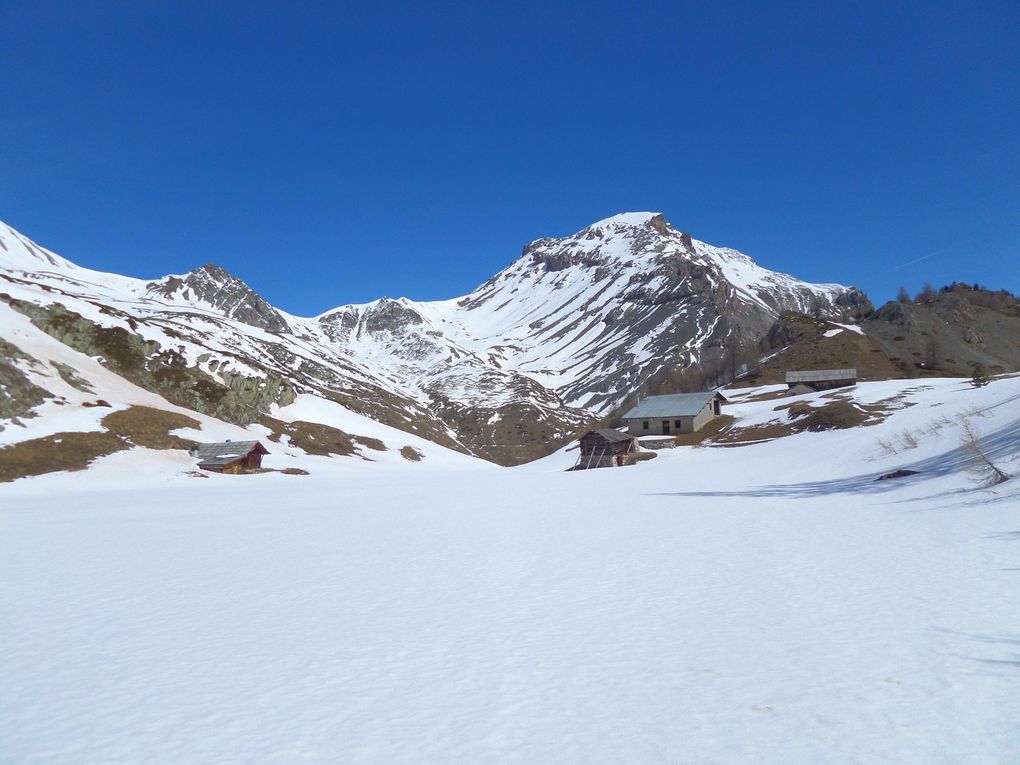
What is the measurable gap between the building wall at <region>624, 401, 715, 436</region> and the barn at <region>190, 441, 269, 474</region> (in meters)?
54.8

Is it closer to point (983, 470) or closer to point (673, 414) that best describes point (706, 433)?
point (673, 414)

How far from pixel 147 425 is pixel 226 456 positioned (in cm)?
884

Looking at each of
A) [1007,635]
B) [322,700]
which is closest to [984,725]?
[1007,635]

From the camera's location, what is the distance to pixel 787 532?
1862 centimetres

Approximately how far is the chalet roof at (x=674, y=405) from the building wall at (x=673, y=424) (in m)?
0.60

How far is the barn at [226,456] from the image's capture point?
5778cm

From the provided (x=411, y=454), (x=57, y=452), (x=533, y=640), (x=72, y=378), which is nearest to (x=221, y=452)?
(x=57, y=452)

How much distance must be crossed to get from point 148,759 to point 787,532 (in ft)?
56.8

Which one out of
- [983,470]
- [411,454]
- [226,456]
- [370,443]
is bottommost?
[983,470]

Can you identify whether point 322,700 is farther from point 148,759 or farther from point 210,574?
point 210,574

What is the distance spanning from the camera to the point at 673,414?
90.4 metres

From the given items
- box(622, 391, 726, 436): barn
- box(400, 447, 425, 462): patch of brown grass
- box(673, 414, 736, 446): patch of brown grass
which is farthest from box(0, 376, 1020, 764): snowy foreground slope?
box(400, 447, 425, 462): patch of brown grass

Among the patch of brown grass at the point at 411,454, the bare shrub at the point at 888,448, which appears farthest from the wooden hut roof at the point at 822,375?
the bare shrub at the point at 888,448

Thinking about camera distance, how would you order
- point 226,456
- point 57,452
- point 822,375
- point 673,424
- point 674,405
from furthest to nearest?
point 822,375 → point 674,405 → point 673,424 → point 226,456 → point 57,452
